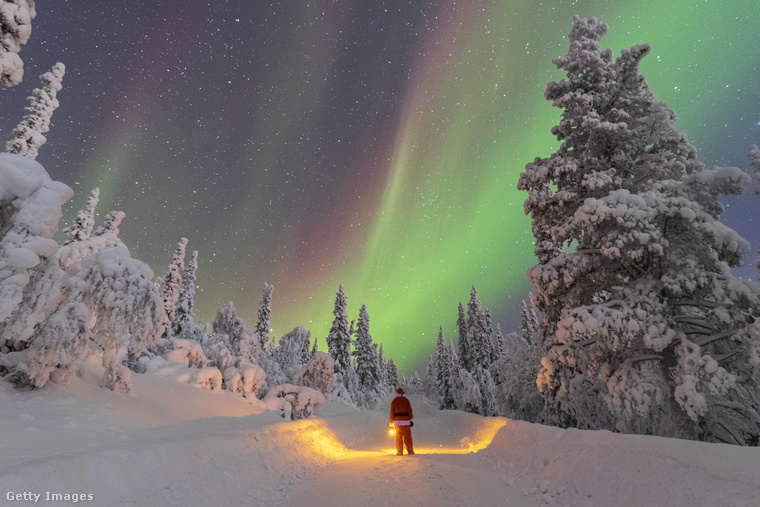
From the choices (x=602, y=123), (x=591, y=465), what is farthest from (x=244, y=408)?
(x=602, y=123)

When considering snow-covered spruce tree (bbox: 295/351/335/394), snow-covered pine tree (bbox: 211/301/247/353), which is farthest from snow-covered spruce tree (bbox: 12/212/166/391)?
snow-covered pine tree (bbox: 211/301/247/353)

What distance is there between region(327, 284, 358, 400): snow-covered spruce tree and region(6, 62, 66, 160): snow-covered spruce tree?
32.5 meters

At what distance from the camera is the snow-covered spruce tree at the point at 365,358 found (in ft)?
171

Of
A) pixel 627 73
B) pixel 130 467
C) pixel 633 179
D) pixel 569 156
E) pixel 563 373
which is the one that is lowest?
pixel 130 467

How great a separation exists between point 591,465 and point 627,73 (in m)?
12.2

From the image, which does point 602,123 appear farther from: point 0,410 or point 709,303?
point 0,410

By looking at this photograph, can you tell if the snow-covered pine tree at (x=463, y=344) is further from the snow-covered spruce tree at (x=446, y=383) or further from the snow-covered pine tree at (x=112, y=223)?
the snow-covered pine tree at (x=112, y=223)

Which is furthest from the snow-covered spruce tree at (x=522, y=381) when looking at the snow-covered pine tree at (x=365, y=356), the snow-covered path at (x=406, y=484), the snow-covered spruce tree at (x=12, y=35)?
the snow-covered pine tree at (x=365, y=356)

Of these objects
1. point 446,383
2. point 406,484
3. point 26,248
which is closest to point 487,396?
point 446,383

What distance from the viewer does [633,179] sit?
11438 millimetres

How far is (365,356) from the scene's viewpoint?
178 ft

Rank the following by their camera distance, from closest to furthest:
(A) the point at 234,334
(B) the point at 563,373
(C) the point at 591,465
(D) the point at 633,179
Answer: (C) the point at 591,465, (B) the point at 563,373, (D) the point at 633,179, (A) the point at 234,334

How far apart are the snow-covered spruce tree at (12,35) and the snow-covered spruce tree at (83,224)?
66.4 ft

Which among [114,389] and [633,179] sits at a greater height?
[633,179]
